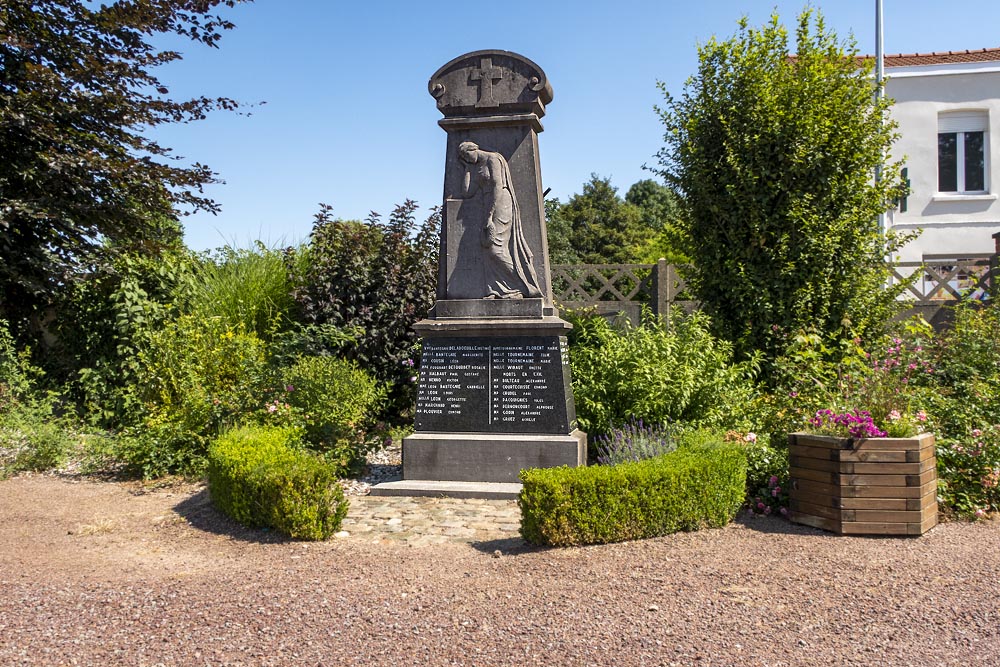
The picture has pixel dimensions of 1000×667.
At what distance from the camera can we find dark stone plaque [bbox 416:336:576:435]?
292 inches

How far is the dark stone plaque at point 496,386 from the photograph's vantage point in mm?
7422

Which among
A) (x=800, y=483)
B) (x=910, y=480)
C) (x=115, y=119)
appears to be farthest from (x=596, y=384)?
(x=115, y=119)

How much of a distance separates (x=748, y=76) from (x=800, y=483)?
6.28 m

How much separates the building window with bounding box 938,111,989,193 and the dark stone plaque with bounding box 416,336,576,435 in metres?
15.6

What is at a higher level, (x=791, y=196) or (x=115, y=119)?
(x=115, y=119)

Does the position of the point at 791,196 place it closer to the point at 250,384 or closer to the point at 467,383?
the point at 467,383

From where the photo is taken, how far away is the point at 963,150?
1856 cm

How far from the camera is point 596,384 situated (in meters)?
8.16

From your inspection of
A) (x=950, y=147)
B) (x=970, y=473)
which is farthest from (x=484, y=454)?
(x=950, y=147)

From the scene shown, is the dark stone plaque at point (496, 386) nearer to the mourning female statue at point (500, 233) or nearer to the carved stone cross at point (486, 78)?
the mourning female statue at point (500, 233)

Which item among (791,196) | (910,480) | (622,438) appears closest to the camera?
(910,480)

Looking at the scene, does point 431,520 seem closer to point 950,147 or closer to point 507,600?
point 507,600

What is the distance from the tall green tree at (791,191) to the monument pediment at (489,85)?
347cm

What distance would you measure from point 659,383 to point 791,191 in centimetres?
373
